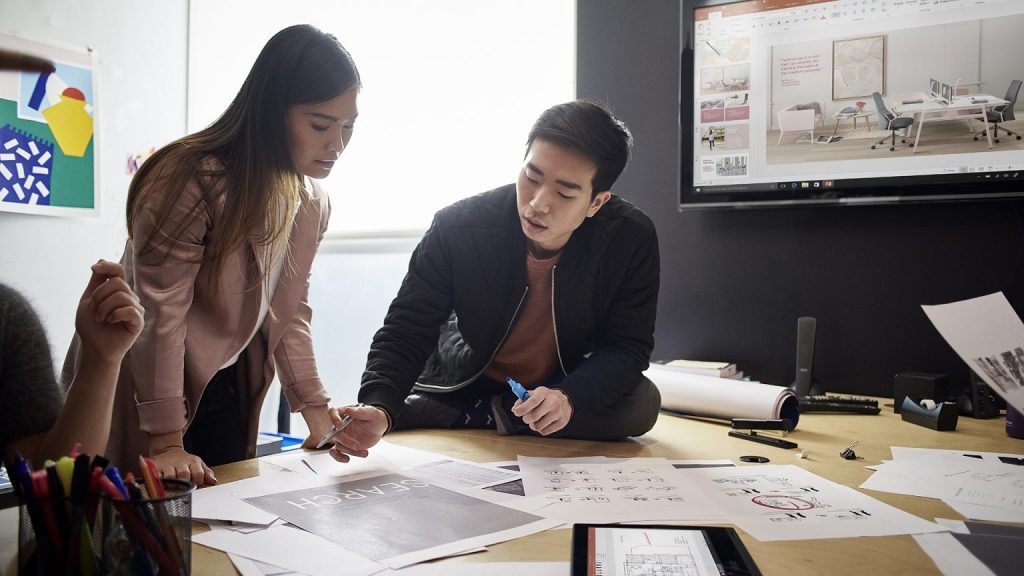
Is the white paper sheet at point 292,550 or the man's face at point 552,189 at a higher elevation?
the man's face at point 552,189

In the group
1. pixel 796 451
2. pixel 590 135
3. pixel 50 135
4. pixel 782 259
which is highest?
pixel 50 135

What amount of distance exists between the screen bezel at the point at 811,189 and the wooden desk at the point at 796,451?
22.5 inches

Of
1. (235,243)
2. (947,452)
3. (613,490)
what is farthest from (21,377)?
(947,452)

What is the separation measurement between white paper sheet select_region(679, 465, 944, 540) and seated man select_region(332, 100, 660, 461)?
0.33 meters

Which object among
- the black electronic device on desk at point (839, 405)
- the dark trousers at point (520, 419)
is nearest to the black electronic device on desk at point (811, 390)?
the black electronic device on desk at point (839, 405)

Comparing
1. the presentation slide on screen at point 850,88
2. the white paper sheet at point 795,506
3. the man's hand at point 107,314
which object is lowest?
the white paper sheet at point 795,506

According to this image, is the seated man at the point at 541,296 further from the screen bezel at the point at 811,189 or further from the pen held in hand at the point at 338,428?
the screen bezel at the point at 811,189

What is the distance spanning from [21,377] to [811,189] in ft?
6.26

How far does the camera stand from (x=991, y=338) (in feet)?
4.65

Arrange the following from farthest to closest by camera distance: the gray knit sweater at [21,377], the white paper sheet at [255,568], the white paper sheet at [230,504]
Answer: the gray knit sweater at [21,377]
the white paper sheet at [230,504]
the white paper sheet at [255,568]

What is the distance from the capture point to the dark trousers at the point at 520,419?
1.47 meters

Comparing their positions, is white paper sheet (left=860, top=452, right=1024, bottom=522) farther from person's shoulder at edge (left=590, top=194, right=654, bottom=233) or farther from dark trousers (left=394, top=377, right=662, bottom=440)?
person's shoulder at edge (left=590, top=194, right=654, bottom=233)

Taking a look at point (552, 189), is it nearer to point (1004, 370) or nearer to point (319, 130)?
point (319, 130)

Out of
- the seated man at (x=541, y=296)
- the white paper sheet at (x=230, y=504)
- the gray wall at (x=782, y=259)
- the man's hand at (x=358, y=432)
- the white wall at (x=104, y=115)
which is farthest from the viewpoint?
the white wall at (x=104, y=115)
